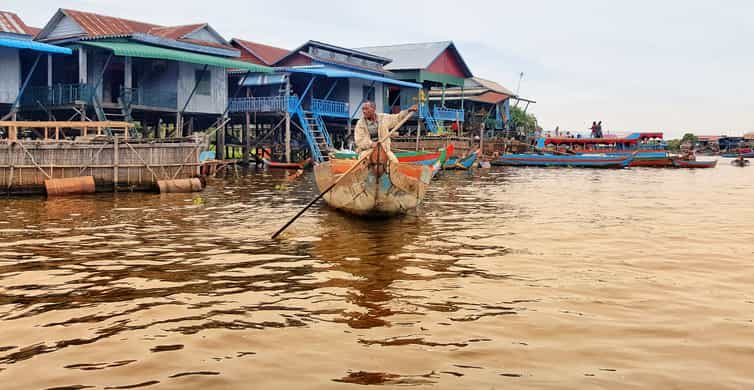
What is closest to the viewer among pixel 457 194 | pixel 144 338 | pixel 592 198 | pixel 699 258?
pixel 144 338

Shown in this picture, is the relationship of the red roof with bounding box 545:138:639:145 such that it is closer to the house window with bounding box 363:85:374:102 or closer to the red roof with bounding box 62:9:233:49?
the house window with bounding box 363:85:374:102

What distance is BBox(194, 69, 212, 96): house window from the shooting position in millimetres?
27750

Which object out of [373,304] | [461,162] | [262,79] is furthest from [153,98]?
[373,304]

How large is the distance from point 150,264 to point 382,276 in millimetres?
2821

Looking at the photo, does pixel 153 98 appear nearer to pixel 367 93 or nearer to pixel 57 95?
pixel 57 95

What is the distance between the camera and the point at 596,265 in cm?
766

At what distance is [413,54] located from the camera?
1612 inches

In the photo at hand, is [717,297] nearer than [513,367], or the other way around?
[513,367]

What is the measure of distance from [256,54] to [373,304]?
3086 centimetres

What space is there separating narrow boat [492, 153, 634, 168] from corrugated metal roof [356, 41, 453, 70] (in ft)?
25.7

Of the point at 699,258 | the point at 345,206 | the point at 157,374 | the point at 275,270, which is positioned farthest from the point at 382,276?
the point at 345,206

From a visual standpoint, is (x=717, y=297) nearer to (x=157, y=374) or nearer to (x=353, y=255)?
(x=353, y=255)

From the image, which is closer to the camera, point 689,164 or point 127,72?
point 127,72

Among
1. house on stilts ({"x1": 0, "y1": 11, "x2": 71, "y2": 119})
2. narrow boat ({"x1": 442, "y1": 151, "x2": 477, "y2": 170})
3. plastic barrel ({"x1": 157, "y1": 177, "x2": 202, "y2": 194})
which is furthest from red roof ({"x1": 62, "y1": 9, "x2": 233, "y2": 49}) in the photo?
narrow boat ({"x1": 442, "y1": 151, "x2": 477, "y2": 170})
